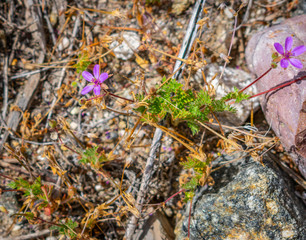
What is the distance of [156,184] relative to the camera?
261 centimetres

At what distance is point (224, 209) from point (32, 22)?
2919mm

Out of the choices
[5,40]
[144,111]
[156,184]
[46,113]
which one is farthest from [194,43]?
[5,40]

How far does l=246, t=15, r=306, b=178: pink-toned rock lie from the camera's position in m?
2.11

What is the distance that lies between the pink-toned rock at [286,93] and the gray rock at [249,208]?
29 centimetres

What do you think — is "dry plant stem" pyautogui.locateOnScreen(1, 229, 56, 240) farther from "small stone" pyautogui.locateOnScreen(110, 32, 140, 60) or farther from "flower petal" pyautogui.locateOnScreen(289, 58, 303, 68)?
"flower petal" pyautogui.locateOnScreen(289, 58, 303, 68)

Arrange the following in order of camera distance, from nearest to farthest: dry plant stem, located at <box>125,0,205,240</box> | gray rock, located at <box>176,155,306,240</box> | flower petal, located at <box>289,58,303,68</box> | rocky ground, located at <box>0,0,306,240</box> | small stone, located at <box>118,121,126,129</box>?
flower petal, located at <box>289,58,303,68</box>
gray rock, located at <box>176,155,306,240</box>
rocky ground, located at <box>0,0,306,240</box>
dry plant stem, located at <box>125,0,205,240</box>
small stone, located at <box>118,121,126,129</box>

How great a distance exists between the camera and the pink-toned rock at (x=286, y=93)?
2109mm

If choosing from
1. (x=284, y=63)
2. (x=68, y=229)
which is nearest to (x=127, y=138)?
(x=68, y=229)

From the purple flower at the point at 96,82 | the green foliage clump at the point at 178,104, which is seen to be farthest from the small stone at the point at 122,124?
the purple flower at the point at 96,82

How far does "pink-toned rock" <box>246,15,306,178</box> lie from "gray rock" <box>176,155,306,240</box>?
29 cm

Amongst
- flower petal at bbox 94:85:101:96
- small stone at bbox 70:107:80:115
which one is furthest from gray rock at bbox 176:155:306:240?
small stone at bbox 70:107:80:115

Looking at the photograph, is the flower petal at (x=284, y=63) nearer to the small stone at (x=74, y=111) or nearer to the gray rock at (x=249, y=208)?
the gray rock at (x=249, y=208)

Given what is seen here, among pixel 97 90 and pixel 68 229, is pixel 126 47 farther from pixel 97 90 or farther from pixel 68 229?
pixel 68 229

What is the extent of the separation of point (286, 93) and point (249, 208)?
103 centimetres
